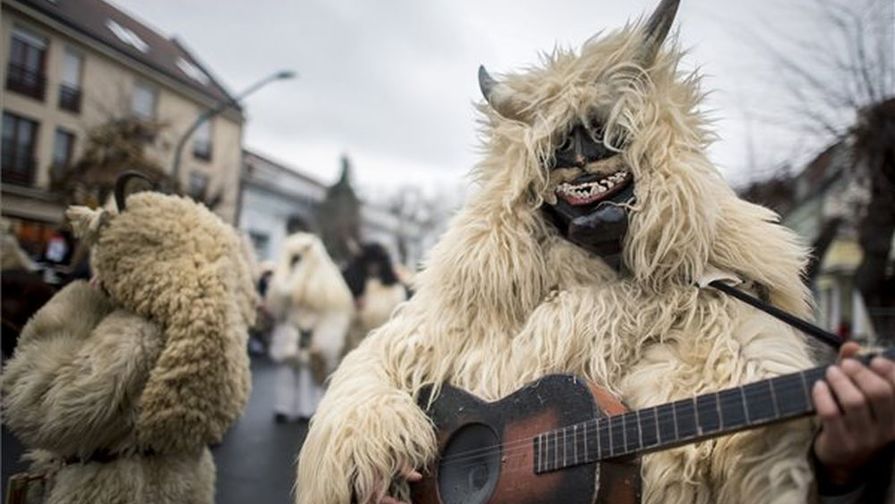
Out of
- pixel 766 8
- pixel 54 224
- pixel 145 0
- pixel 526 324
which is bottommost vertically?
pixel 526 324

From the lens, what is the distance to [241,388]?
2.00 metres

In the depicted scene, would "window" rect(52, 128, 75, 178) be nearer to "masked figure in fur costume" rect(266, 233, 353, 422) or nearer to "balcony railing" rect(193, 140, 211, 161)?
"balcony railing" rect(193, 140, 211, 161)

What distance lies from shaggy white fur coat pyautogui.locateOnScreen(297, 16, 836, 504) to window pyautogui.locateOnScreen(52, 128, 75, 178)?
60.6 inches

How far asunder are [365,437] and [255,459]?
11.2 ft

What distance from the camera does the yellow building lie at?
201 centimetres

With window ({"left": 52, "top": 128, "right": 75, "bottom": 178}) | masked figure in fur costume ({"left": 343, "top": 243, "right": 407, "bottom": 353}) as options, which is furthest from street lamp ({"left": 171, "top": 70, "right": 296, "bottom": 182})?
masked figure in fur costume ({"left": 343, "top": 243, "right": 407, "bottom": 353})

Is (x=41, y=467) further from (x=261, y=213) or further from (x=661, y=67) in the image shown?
(x=261, y=213)

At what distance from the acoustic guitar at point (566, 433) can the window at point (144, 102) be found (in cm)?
188

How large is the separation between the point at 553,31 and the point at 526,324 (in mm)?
838

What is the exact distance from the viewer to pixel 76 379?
5.51ft

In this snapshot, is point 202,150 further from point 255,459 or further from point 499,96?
point 255,459

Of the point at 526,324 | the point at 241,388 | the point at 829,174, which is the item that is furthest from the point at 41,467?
the point at 829,174

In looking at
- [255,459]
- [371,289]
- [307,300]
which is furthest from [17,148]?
[371,289]

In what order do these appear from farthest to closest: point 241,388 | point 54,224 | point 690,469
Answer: point 54,224 → point 241,388 → point 690,469
